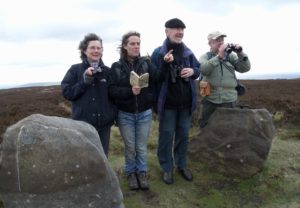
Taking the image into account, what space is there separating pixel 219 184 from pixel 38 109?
32.3ft

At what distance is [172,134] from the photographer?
24.3ft

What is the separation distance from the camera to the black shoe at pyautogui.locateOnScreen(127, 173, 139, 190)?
734cm

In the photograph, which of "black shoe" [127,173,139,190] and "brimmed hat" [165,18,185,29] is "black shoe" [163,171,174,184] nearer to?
"black shoe" [127,173,139,190]

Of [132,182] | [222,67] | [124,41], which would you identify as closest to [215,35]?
[222,67]

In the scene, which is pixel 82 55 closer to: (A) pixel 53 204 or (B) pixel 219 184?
(A) pixel 53 204

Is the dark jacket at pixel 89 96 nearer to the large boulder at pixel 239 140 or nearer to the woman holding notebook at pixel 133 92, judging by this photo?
the woman holding notebook at pixel 133 92

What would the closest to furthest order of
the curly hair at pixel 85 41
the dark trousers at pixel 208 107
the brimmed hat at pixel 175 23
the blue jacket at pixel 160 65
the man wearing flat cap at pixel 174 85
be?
the curly hair at pixel 85 41
the brimmed hat at pixel 175 23
the man wearing flat cap at pixel 174 85
the blue jacket at pixel 160 65
the dark trousers at pixel 208 107

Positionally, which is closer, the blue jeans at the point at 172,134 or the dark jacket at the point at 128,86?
the dark jacket at the point at 128,86

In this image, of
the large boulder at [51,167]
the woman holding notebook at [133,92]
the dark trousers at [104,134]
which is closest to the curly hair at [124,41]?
the woman holding notebook at [133,92]

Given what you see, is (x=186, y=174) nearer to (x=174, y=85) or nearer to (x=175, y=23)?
(x=174, y=85)

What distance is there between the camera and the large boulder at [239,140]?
8086 mm

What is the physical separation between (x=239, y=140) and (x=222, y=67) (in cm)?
155

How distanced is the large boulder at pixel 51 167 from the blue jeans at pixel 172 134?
1679mm

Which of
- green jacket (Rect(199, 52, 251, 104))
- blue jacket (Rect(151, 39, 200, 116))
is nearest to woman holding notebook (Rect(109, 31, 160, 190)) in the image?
blue jacket (Rect(151, 39, 200, 116))
